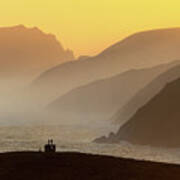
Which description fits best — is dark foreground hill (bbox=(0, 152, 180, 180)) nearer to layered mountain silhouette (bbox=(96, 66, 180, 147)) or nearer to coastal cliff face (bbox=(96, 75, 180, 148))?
coastal cliff face (bbox=(96, 75, 180, 148))

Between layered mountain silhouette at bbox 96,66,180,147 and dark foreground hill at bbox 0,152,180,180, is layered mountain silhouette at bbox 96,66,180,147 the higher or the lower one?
the higher one

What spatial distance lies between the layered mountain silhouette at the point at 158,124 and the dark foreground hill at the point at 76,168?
9874 centimetres

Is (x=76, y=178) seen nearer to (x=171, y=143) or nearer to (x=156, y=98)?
(x=171, y=143)

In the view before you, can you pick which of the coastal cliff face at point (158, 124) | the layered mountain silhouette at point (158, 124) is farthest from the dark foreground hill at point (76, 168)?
the layered mountain silhouette at point (158, 124)

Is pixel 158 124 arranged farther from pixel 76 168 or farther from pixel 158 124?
pixel 76 168

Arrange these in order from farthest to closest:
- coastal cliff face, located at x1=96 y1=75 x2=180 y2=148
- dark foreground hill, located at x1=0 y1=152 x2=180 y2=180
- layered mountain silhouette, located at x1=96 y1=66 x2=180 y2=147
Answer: layered mountain silhouette, located at x1=96 y1=66 x2=180 y2=147, coastal cliff face, located at x1=96 y1=75 x2=180 y2=148, dark foreground hill, located at x1=0 y1=152 x2=180 y2=180

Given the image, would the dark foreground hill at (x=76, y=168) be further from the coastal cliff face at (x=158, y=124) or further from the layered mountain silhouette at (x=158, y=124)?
the layered mountain silhouette at (x=158, y=124)

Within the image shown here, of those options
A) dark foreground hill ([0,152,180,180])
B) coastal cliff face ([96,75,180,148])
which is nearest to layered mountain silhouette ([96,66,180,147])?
coastal cliff face ([96,75,180,148])

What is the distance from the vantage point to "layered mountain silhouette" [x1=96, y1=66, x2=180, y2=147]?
154750mm

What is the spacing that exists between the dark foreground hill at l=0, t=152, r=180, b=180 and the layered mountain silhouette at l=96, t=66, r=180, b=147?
98.7 m

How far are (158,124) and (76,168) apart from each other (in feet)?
400

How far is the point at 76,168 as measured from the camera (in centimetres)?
4450

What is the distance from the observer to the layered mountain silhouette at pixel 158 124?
155m

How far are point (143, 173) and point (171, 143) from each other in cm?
10556
